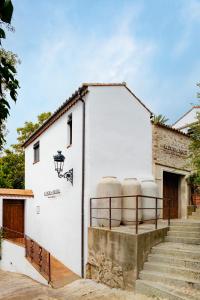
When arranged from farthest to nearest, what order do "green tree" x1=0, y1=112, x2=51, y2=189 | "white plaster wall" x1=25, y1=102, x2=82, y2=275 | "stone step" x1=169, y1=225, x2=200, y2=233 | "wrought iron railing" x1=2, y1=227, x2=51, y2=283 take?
"green tree" x1=0, y1=112, x2=51, y2=189 → "white plaster wall" x1=25, y1=102, x2=82, y2=275 → "wrought iron railing" x1=2, y1=227, x2=51, y2=283 → "stone step" x1=169, y1=225, x2=200, y2=233

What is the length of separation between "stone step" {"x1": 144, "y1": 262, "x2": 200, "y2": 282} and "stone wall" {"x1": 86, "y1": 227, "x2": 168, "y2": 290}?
0.23 meters

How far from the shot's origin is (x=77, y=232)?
1065cm

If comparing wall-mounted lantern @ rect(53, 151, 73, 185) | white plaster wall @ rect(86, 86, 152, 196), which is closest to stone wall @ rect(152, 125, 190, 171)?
white plaster wall @ rect(86, 86, 152, 196)

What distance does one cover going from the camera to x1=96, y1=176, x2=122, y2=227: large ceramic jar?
9.92 metres

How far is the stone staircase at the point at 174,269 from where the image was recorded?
22.3 feet

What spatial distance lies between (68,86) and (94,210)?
503cm

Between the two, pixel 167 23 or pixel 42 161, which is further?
pixel 42 161

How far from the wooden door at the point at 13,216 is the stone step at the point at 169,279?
10.2m

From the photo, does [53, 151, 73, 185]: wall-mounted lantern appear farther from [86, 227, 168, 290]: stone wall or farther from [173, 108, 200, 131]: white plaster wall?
[173, 108, 200, 131]: white plaster wall

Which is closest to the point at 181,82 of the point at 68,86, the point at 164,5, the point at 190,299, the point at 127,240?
the point at 68,86

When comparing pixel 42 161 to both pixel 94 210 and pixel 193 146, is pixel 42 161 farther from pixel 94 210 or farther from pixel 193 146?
pixel 193 146

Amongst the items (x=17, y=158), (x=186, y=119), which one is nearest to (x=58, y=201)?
(x=186, y=119)

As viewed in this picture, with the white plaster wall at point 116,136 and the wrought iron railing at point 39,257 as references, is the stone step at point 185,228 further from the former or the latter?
the wrought iron railing at point 39,257

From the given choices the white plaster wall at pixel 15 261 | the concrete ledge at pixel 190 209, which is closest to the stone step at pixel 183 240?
the white plaster wall at pixel 15 261
